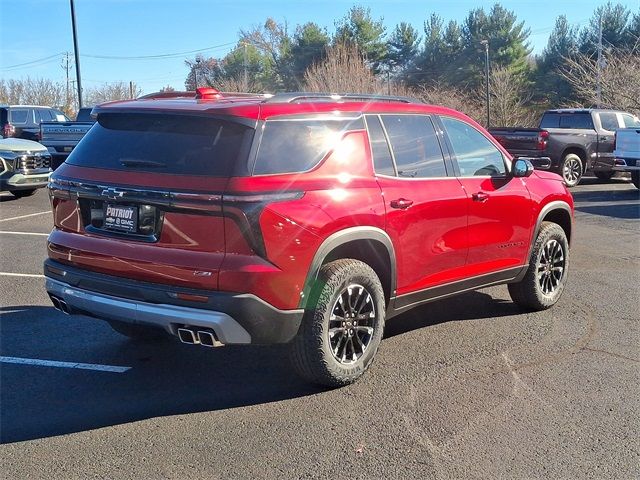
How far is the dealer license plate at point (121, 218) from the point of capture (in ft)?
13.4

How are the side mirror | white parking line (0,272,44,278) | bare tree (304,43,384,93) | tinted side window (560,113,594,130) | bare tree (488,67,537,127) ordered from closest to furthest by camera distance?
1. the side mirror
2. white parking line (0,272,44,278)
3. tinted side window (560,113,594,130)
4. bare tree (304,43,384,93)
5. bare tree (488,67,537,127)

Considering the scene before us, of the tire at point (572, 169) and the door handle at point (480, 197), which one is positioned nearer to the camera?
the door handle at point (480, 197)

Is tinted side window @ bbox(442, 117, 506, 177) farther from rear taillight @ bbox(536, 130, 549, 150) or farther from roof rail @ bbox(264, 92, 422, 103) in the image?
rear taillight @ bbox(536, 130, 549, 150)

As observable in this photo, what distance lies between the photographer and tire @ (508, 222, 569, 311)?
6.09 meters

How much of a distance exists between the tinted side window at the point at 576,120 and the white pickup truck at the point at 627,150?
2.27m

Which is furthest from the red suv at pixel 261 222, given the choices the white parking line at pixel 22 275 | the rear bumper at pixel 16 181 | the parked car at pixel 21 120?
the parked car at pixel 21 120

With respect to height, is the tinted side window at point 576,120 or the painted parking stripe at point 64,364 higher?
the tinted side window at point 576,120

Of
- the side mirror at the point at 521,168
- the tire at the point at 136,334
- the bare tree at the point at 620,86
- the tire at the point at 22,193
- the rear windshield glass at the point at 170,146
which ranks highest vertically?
the bare tree at the point at 620,86

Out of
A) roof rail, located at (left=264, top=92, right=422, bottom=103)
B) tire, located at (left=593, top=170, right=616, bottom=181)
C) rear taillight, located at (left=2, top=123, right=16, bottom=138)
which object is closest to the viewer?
roof rail, located at (left=264, top=92, right=422, bottom=103)

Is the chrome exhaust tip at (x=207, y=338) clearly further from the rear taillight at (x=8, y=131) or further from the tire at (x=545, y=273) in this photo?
the rear taillight at (x=8, y=131)

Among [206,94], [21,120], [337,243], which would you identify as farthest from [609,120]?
[21,120]

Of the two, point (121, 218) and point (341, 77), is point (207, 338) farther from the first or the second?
point (341, 77)

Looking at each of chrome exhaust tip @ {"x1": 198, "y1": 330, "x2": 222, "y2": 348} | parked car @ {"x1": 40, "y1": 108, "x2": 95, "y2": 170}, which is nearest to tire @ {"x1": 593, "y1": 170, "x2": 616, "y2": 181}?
parked car @ {"x1": 40, "y1": 108, "x2": 95, "y2": 170}

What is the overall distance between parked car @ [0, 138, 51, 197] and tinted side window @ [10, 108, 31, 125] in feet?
23.6
